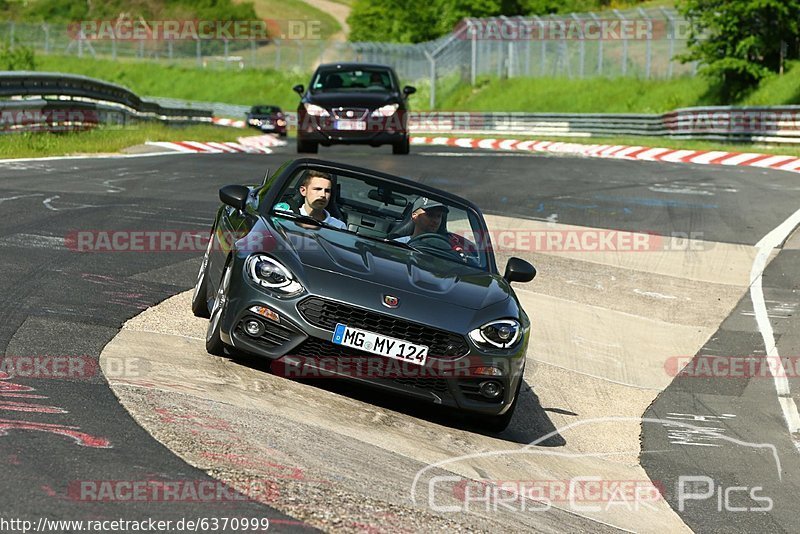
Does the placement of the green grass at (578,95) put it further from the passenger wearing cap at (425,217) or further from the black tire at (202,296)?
the black tire at (202,296)

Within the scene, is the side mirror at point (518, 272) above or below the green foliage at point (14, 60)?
above

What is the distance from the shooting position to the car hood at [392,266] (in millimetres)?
6895

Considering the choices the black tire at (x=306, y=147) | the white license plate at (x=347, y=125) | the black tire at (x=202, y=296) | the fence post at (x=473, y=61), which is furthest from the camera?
the fence post at (x=473, y=61)

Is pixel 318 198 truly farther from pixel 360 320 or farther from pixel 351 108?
pixel 351 108

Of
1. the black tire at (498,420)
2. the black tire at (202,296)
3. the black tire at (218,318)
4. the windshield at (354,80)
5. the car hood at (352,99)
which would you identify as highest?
the black tire at (218,318)

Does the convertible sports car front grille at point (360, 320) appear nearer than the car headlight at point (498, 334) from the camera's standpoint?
Yes

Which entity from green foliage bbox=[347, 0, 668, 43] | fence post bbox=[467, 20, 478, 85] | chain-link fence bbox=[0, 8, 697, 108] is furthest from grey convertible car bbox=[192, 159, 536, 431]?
green foliage bbox=[347, 0, 668, 43]

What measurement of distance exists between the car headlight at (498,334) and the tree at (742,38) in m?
35.8

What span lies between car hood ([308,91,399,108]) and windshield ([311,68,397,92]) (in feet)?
1.17

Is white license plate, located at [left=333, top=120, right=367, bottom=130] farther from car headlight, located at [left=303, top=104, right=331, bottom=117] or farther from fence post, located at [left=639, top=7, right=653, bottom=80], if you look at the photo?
fence post, located at [left=639, top=7, right=653, bottom=80]

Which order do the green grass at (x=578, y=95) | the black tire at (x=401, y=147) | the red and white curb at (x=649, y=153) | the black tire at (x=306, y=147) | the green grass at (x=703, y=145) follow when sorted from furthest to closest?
1. the green grass at (x=578, y=95)
2. the green grass at (x=703, y=145)
3. the red and white curb at (x=649, y=153)
4. the black tire at (x=401, y=147)
5. the black tire at (x=306, y=147)

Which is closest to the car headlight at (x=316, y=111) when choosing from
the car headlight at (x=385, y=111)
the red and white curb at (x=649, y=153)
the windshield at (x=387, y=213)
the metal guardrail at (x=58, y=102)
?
the car headlight at (x=385, y=111)

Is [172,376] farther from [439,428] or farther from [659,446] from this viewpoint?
[659,446]

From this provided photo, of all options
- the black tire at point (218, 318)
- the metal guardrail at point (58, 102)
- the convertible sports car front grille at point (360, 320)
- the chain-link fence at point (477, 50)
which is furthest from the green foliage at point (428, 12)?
the convertible sports car front grille at point (360, 320)
